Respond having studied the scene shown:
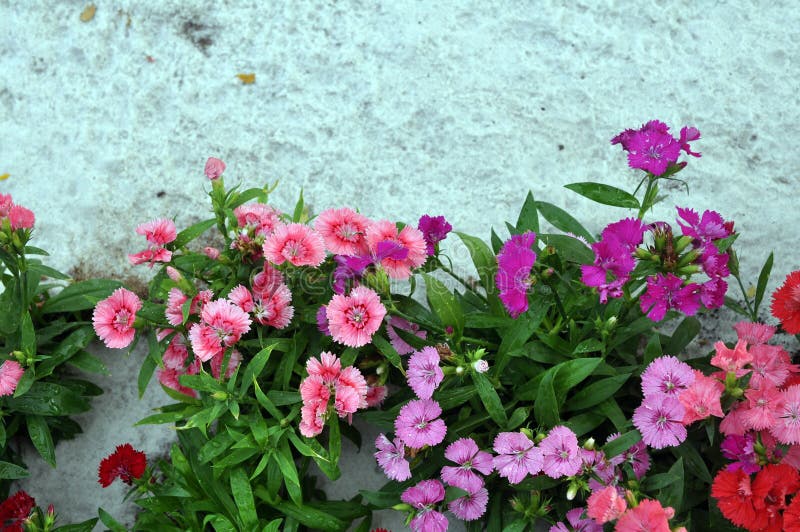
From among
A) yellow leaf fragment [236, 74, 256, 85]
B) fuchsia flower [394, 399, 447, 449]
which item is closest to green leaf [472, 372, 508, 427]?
fuchsia flower [394, 399, 447, 449]

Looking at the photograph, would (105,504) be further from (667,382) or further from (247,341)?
(667,382)

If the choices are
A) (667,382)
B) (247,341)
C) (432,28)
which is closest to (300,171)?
(432,28)

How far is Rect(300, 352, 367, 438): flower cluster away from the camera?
1772 mm

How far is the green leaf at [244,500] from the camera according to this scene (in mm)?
1938

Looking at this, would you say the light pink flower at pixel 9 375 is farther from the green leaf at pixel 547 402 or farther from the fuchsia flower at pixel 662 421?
the fuchsia flower at pixel 662 421

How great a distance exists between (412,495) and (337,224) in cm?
65

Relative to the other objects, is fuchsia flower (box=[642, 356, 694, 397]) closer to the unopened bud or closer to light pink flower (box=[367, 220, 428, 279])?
the unopened bud

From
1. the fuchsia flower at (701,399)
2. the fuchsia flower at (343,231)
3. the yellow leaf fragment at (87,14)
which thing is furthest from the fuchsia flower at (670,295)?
the yellow leaf fragment at (87,14)

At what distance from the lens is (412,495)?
1.87 meters

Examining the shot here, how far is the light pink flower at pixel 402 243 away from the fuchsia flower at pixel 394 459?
391 mm

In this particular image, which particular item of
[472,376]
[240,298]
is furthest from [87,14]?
[472,376]

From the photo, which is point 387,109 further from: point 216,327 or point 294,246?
point 216,327

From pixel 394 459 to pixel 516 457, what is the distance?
29 centimetres

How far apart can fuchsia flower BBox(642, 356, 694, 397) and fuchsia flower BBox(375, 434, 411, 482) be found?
1.85ft
